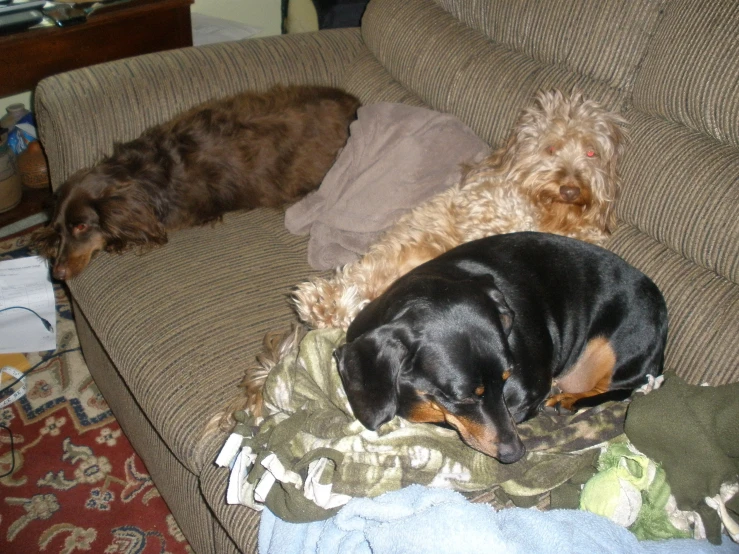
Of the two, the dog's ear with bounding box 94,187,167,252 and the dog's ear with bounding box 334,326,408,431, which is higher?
the dog's ear with bounding box 334,326,408,431

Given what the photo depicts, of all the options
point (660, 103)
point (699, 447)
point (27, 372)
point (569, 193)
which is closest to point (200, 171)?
point (27, 372)

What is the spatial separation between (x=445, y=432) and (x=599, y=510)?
0.39 metres

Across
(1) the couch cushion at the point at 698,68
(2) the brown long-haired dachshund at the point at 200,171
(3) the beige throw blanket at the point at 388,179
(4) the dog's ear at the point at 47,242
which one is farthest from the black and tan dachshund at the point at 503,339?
(4) the dog's ear at the point at 47,242

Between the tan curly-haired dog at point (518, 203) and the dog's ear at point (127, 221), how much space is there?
2.52 feet

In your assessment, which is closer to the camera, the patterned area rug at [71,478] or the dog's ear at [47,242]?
the patterned area rug at [71,478]

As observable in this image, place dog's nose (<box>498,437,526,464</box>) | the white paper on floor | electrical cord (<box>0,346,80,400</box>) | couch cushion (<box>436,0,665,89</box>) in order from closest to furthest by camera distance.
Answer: dog's nose (<box>498,437,526,464</box>) → couch cushion (<box>436,0,665,89</box>) → electrical cord (<box>0,346,80,400</box>) → the white paper on floor

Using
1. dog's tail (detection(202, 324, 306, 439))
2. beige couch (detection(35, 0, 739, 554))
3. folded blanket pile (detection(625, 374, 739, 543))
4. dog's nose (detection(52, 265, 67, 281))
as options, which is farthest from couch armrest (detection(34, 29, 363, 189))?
folded blanket pile (detection(625, 374, 739, 543))

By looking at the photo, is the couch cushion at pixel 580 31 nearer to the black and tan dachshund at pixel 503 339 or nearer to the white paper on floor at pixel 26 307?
the black and tan dachshund at pixel 503 339

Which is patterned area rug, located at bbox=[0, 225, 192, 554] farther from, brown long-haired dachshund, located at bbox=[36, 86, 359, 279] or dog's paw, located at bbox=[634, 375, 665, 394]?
dog's paw, located at bbox=[634, 375, 665, 394]

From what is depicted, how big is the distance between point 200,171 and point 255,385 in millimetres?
1293

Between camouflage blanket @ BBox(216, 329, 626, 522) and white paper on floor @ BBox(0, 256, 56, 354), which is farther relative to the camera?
white paper on floor @ BBox(0, 256, 56, 354)

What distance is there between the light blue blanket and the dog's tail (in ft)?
1.35

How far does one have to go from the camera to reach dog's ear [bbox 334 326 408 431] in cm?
134

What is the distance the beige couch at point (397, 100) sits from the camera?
174 centimetres
